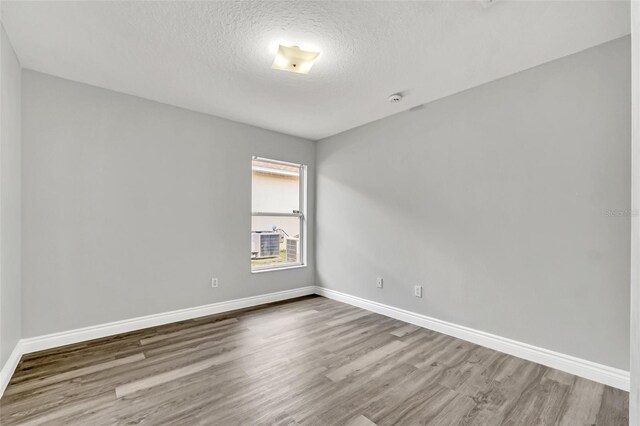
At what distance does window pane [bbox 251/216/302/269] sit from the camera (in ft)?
13.6

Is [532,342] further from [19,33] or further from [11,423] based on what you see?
[19,33]

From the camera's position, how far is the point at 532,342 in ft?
8.13

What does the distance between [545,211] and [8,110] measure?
4231 mm

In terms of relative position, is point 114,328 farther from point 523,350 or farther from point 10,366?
point 523,350

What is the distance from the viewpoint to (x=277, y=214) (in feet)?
14.3

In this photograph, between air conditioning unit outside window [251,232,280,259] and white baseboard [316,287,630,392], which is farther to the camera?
air conditioning unit outside window [251,232,280,259]

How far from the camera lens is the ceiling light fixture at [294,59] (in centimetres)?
227

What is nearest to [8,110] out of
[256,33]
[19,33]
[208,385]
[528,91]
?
[19,33]

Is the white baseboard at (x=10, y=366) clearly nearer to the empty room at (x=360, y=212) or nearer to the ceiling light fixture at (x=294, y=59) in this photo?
the empty room at (x=360, y=212)

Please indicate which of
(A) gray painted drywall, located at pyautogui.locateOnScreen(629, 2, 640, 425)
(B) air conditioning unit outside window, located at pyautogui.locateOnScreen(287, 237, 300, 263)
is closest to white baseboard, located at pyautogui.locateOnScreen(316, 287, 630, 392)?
(B) air conditioning unit outside window, located at pyautogui.locateOnScreen(287, 237, 300, 263)

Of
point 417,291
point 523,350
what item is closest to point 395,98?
point 417,291

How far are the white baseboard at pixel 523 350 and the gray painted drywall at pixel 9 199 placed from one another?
3390 millimetres

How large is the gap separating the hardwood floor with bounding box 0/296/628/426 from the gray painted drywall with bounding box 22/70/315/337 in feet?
A: 1.48

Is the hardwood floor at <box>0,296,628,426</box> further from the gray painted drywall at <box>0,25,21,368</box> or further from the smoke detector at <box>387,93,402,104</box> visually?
the smoke detector at <box>387,93,402,104</box>
